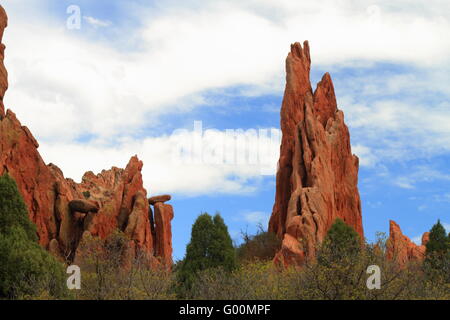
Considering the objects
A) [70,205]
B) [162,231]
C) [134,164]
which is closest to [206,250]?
[70,205]

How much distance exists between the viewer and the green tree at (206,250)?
3231 centimetres

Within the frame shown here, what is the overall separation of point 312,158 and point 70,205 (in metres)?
19.8

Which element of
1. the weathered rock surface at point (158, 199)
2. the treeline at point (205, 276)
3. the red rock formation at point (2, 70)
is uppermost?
the red rock formation at point (2, 70)

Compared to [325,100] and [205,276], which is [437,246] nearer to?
[325,100]

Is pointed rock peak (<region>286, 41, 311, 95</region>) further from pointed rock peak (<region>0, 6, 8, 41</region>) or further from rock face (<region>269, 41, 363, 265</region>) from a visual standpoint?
pointed rock peak (<region>0, 6, 8, 41</region>)

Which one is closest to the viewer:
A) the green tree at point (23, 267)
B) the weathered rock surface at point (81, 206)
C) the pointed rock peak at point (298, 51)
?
the green tree at point (23, 267)

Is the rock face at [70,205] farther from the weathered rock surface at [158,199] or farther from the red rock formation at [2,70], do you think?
the weathered rock surface at [158,199]

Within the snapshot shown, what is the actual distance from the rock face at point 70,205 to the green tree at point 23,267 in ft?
67.1

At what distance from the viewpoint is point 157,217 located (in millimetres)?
55000

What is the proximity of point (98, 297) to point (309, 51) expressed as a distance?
40586 mm

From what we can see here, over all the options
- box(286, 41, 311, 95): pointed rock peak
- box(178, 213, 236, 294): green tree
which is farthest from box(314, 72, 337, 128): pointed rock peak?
box(178, 213, 236, 294): green tree

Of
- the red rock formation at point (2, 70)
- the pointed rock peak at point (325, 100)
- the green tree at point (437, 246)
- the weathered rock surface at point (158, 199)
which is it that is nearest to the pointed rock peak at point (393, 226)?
the pointed rock peak at point (325, 100)

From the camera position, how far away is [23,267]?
84.9ft
